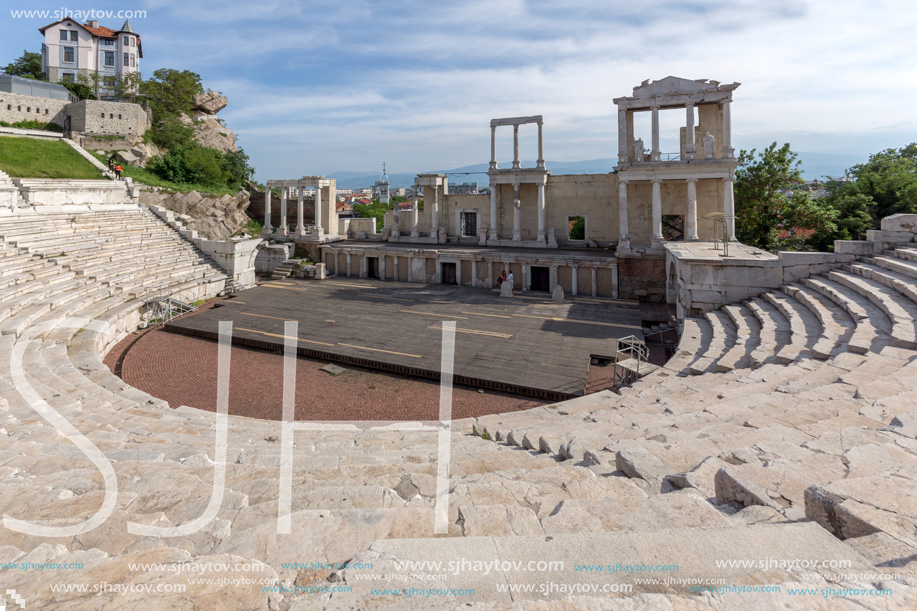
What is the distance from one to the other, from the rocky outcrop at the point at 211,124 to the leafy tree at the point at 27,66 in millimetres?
22559

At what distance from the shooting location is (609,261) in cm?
2756

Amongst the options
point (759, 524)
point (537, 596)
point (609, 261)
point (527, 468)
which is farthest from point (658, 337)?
point (537, 596)

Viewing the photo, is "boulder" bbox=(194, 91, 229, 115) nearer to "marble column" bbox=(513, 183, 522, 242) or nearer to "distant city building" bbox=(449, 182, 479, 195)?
"distant city building" bbox=(449, 182, 479, 195)

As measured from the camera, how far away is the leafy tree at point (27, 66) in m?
62.0

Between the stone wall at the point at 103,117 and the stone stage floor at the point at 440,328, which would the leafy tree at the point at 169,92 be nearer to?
the stone wall at the point at 103,117

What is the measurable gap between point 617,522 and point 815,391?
6.58 meters

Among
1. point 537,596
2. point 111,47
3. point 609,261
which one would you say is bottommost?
point 537,596

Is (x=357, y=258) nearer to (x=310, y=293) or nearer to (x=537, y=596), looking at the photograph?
(x=310, y=293)

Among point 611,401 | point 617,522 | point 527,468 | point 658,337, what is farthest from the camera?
point 658,337

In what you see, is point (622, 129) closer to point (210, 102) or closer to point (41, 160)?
point (41, 160)

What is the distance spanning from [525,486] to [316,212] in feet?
116

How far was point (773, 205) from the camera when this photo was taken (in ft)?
101

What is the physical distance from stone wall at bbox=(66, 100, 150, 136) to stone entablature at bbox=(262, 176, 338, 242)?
70.4ft

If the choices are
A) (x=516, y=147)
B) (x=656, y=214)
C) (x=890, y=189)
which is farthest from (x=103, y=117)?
(x=890, y=189)
